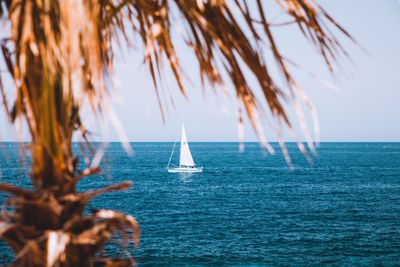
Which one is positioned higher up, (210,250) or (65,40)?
(65,40)

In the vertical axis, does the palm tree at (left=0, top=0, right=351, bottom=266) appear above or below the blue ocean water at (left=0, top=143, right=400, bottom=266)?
above

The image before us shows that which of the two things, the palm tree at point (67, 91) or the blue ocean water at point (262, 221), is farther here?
the blue ocean water at point (262, 221)

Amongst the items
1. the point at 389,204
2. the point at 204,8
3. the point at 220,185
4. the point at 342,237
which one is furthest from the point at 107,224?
the point at 220,185

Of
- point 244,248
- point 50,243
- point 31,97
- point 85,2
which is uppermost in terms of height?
point 85,2

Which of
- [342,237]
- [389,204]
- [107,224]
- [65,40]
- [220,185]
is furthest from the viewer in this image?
[220,185]

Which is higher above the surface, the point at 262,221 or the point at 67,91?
the point at 67,91

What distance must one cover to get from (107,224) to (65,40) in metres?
0.76

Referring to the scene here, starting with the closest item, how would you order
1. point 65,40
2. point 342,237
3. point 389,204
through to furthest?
point 65,40 < point 342,237 < point 389,204

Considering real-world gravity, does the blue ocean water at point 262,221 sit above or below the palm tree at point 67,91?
below

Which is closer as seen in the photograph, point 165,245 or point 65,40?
point 65,40

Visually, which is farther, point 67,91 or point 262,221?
point 262,221

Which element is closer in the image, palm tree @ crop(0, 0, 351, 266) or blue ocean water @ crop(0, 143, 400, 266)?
palm tree @ crop(0, 0, 351, 266)

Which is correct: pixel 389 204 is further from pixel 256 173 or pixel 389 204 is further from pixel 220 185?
pixel 256 173

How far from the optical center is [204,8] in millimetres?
1834
